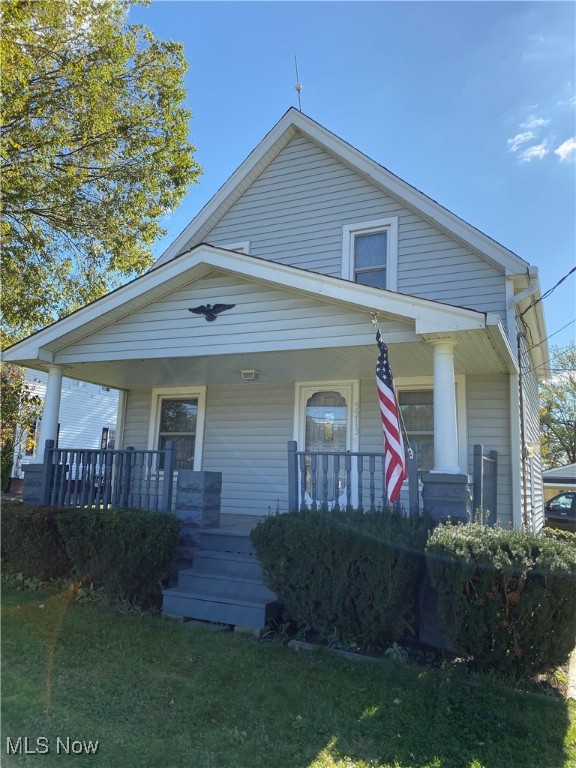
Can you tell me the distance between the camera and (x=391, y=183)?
8148mm

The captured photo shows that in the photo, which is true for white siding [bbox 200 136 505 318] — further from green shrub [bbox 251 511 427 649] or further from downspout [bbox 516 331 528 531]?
green shrub [bbox 251 511 427 649]

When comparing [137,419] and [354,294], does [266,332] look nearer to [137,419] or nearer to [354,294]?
[354,294]

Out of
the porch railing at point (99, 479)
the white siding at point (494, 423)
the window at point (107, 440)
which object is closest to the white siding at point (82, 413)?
the window at point (107, 440)

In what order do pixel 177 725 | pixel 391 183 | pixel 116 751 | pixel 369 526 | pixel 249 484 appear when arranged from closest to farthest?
pixel 116 751 → pixel 177 725 → pixel 369 526 → pixel 391 183 → pixel 249 484

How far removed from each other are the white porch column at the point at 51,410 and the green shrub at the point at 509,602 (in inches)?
216

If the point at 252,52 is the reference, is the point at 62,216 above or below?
below

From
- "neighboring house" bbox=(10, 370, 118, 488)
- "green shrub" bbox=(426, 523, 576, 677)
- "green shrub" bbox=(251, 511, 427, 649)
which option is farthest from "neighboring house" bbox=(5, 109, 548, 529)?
"neighboring house" bbox=(10, 370, 118, 488)

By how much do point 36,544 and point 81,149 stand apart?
8064mm

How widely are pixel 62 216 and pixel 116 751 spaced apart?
10917mm

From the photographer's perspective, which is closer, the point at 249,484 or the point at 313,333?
the point at 313,333

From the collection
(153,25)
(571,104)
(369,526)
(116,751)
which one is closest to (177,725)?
(116,751)

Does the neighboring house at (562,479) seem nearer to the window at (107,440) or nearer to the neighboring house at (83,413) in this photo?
the window at (107,440)

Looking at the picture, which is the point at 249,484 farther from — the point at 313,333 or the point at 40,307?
the point at 40,307

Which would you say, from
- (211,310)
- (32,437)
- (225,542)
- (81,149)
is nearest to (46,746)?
(225,542)
